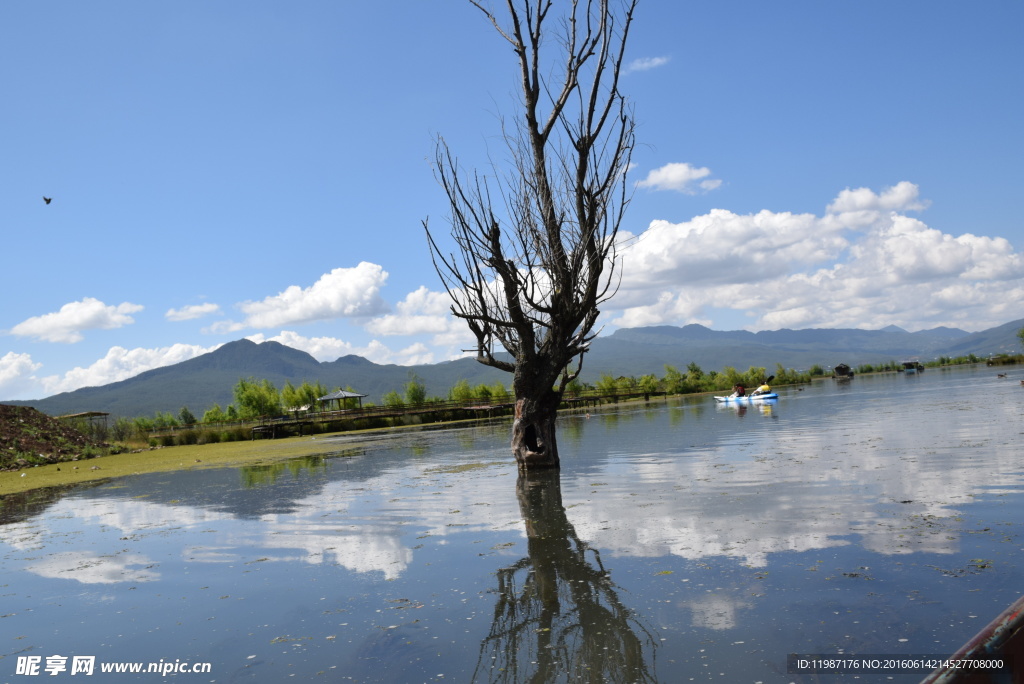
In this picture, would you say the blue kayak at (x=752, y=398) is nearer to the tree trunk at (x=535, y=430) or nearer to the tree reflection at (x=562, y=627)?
the tree trunk at (x=535, y=430)

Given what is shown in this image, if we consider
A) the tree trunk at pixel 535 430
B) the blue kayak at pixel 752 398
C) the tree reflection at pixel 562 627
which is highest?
the tree trunk at pixel 535 430

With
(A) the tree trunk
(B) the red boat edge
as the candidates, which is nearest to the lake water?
(A) the tree trunk

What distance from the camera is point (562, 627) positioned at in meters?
4.83

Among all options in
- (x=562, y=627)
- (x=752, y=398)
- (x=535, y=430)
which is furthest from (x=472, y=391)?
(x=562, y=627)

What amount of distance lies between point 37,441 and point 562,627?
29173mm

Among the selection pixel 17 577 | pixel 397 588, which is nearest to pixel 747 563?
pixel 397 588

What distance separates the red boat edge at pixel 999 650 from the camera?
1.46 m

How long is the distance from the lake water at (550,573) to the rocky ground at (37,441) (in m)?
14.1

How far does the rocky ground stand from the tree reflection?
2396 centimetres

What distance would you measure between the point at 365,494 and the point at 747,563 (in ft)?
26.7

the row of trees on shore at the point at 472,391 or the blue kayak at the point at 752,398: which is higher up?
the row of trees on shore at the point at 472,391

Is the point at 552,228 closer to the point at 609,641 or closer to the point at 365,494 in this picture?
the point at 365,494

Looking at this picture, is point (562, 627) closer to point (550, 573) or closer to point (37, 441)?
point (550, 573)

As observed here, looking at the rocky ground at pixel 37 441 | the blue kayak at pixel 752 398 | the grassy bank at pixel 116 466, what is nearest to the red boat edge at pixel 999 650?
the grassy bank at pixel 116 466
